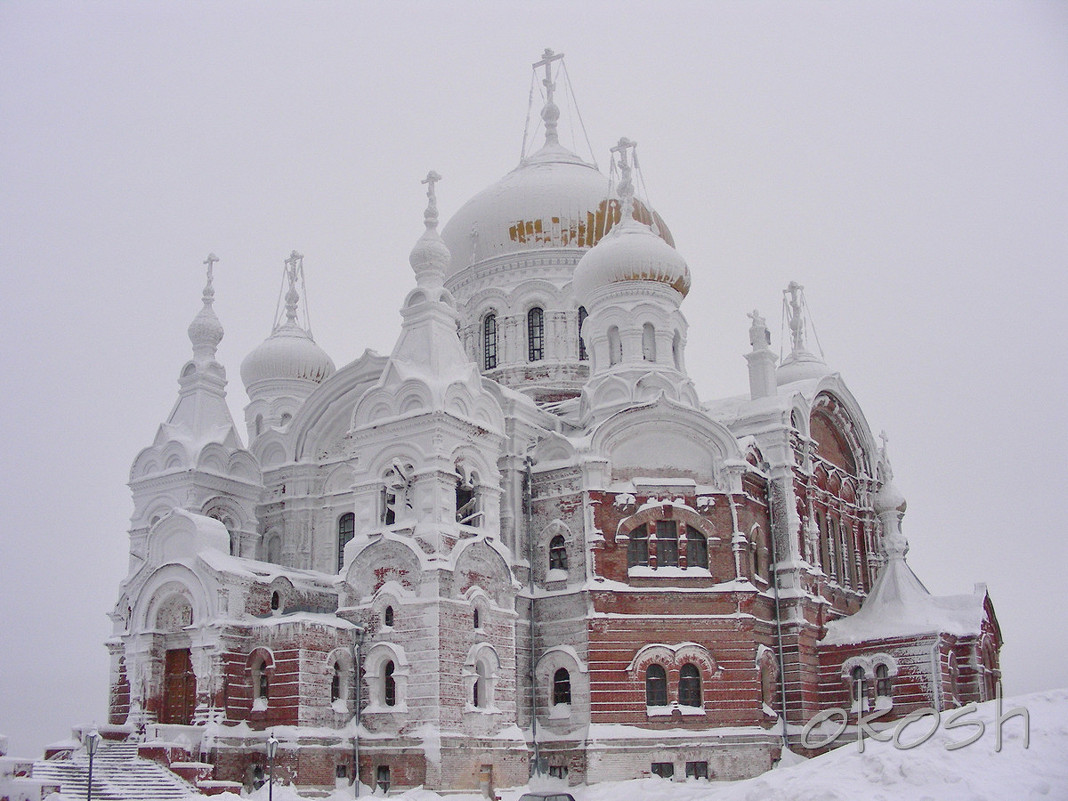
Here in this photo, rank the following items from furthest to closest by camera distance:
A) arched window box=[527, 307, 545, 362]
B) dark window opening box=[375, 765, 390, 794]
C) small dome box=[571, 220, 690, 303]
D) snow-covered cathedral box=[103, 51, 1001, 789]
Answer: arched window box=[527, 307, 545, 362]
small dome box=[571, 220, 690, 303]
snow-covered cathedral box=[103, 51, 1001, 789]
dark window opening box=[375, 765, 390, 794]

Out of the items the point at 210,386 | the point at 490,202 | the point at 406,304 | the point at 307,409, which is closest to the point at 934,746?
the point at 406,304

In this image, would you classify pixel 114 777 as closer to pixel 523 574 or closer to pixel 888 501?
pixel 523 574

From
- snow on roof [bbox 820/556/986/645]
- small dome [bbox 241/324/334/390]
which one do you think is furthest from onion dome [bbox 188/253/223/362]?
snow on roof [bbox 820/556/986/645]

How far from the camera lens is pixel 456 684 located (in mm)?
22344

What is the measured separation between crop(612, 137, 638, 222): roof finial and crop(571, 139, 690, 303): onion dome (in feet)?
0.10

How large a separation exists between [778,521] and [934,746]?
41.4 feet

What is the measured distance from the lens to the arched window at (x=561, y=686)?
24844 millimetres

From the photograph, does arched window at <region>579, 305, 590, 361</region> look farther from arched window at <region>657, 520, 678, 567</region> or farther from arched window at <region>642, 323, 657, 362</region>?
arched window at <region>657, 520, 678, 567</region>

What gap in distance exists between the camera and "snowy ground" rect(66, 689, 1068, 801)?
43.3 ft

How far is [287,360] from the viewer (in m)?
33.9

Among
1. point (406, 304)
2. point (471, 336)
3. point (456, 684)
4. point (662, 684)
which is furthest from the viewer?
point (471, 336)

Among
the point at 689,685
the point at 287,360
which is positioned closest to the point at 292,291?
the point at 287,360

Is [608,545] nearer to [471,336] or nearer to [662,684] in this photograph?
[662,684]

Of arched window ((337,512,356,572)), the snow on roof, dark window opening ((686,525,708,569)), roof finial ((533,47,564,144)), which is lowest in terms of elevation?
the snow on roof
